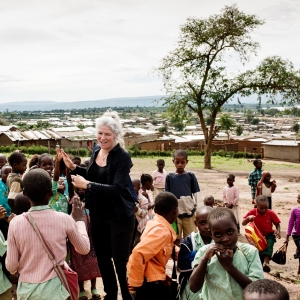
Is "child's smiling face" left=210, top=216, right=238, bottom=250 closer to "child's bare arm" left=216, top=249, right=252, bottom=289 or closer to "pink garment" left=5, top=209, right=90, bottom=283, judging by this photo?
"child's bare arm" left=216, top=249, right=252, bottom=289

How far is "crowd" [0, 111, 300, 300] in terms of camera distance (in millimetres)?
2338

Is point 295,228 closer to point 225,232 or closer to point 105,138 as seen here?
point 105,138

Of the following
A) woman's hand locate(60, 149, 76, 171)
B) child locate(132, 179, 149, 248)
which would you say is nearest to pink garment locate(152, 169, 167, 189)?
child locate(132, 179, 149, 248)

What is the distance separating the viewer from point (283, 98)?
69.9 feet

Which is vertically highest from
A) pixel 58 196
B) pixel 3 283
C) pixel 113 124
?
pixel 113 124

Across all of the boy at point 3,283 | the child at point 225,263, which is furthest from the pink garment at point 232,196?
the child at point 225,263

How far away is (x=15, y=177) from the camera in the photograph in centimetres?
483

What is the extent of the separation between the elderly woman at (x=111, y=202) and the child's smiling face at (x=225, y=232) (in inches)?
60.1

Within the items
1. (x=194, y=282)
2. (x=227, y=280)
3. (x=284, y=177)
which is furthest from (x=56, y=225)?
(x=284, y=177)

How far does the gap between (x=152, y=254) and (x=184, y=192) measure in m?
2.44

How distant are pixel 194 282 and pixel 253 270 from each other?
0.35 metres

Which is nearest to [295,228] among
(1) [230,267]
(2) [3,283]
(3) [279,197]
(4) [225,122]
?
(1) [230,267]

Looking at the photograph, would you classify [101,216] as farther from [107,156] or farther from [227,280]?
[227,280]

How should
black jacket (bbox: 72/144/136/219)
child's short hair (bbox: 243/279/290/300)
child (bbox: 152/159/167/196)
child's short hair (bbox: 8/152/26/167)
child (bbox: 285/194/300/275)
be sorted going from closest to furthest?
1. child's short hair (bbox: 243/279/290/300)
2. black jacket (bbox: 72/144/136/219)
3. child's short hair (bbox: 8/152/26/167)
4. child (bbox: 285/194/300/275)
5. child (bbox: 152/159/167/196)
